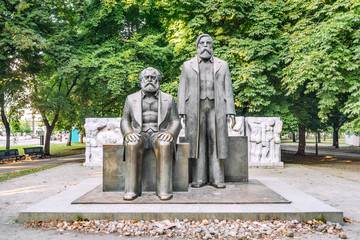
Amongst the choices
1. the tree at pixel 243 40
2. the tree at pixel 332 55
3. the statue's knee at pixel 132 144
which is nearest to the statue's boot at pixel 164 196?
the statue's knee at pixel 132 144

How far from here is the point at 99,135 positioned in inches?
550

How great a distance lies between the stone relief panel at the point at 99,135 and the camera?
547 inches

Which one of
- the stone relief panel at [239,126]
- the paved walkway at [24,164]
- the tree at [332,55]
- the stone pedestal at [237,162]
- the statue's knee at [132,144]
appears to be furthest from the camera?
the stone relief panel at [239,126]

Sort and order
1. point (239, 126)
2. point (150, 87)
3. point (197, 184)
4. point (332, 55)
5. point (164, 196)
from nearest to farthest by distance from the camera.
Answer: point (164, 196) → point (150, 87) → point (197, 184) → point (332, 55) → point (239, 126)

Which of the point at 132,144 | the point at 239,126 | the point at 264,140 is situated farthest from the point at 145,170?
the point at 264,140

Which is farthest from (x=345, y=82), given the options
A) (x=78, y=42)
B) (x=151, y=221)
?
(x=78, y=42)

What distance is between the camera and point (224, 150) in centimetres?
606

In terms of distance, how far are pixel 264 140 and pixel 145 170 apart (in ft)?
31.3

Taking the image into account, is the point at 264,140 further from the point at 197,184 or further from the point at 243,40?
the point at 197,184

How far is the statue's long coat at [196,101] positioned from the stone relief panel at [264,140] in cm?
821

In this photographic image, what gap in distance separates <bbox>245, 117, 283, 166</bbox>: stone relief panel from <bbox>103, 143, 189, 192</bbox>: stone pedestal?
888 cm

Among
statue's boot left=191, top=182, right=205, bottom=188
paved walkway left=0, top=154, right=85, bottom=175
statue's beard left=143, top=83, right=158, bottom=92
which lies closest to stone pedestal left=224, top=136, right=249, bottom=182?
statue's boot left=191, top=182, right=205, bottom=188

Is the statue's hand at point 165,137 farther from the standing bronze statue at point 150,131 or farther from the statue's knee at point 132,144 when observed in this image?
the statue's knee at point 132,144

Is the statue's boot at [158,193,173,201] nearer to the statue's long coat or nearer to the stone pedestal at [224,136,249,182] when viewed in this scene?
the statue's long coat
